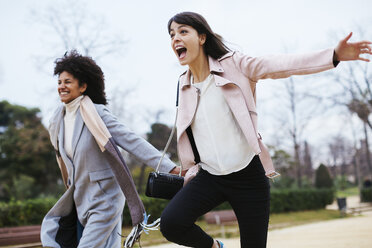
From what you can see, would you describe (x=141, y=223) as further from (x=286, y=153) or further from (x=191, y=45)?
(x=286, y=153)

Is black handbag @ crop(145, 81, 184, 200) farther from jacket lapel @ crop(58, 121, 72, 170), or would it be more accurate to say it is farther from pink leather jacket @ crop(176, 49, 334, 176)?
jacket lapel @ crop(58, 121, 72, 170)

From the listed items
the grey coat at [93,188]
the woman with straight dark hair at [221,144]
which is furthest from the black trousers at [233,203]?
the grey coat at [93,188]

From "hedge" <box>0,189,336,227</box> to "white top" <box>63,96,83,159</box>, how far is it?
8.74 metres

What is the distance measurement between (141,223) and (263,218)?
3.71 feet

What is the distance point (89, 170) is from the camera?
334 centimetres

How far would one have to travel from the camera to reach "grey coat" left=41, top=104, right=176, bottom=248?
3256mm

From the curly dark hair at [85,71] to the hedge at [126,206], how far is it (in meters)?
8.70

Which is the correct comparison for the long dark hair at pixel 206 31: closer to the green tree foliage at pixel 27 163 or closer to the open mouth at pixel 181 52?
the open mouth at pixel 181 52

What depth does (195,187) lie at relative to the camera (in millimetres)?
2699

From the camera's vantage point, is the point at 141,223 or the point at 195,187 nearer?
the point at 195,187

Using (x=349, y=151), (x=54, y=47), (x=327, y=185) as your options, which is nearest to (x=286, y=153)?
(x=327, y=185)

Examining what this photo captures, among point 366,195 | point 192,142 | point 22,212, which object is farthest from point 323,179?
point 192,142

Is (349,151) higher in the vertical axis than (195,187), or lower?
lower

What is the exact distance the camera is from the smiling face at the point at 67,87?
11.8ft
